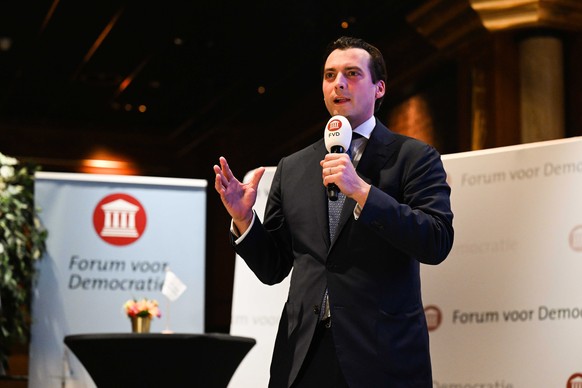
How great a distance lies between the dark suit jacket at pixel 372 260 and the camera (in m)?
2.04

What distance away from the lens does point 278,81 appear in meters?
10.2

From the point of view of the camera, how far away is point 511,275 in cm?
326

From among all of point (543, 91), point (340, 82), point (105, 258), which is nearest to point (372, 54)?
point (340, 82)

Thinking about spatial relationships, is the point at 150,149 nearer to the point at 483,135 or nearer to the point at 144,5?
the point at 144,5

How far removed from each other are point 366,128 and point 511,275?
1184mm

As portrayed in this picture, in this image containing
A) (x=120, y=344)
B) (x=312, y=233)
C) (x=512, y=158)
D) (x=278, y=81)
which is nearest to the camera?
(x=312, y=233)

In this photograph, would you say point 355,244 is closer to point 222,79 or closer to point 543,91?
point 543,91

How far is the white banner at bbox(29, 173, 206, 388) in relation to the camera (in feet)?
16.4

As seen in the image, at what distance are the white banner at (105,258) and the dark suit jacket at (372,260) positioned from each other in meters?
2.85

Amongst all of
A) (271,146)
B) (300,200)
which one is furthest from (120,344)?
(271,146)

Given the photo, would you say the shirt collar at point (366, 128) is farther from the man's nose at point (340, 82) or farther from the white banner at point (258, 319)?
the white banner at point (258, 319)

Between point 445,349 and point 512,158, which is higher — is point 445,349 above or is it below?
below

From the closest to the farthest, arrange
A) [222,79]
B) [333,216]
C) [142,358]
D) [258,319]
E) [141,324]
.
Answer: [333,216] → [142,358] → [258,319] → [141,324] → [222,79]

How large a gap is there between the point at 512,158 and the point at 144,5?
17.9 feet
